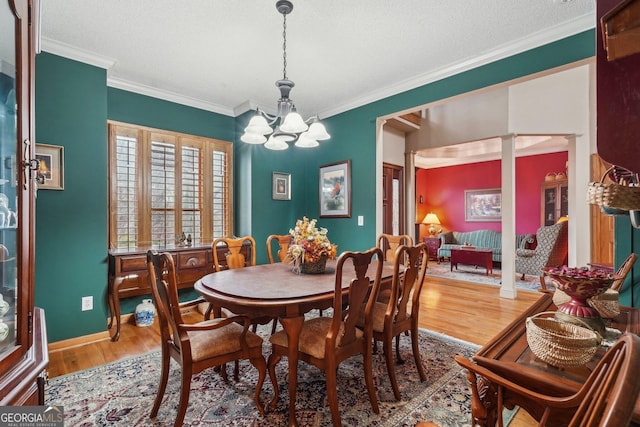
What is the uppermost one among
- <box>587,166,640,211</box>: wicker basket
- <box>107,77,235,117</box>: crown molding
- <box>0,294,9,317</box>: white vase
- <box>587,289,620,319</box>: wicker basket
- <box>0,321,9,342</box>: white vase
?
<box>107,77,235,117</box>: crown molding

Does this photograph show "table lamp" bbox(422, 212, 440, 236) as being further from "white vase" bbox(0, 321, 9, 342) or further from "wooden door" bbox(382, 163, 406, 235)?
"white vase" bbox(0, 321, 9, 342)

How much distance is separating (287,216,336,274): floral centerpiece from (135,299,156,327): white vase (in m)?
1.96

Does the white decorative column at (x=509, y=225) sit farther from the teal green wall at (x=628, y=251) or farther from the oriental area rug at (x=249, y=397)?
the oriental area rug at (x=249, y=397)

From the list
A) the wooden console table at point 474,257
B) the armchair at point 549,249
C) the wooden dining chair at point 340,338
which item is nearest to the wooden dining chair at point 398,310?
the wooden dining chair at point 340,338

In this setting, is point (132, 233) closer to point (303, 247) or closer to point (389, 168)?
point (303, 247)

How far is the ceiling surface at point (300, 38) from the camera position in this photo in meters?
2.15

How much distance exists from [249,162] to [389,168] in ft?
8.65

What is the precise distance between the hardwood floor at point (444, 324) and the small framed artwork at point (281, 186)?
1.87 meters

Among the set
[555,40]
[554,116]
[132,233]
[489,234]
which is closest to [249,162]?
[132,233]

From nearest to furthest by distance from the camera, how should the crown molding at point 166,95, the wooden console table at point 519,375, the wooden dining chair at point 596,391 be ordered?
the wooden dining chair at point 596,391 → the wooden console table at point 519,375 → the crown molding at point 166,95

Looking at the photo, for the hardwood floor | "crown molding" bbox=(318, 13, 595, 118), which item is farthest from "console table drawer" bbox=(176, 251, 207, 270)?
"crown molding" bbox=(318, 13, 595, 118)

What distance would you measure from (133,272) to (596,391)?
3305mm

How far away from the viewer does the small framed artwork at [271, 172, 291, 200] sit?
423 centimetres

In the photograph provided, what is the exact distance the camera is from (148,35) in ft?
8.13
